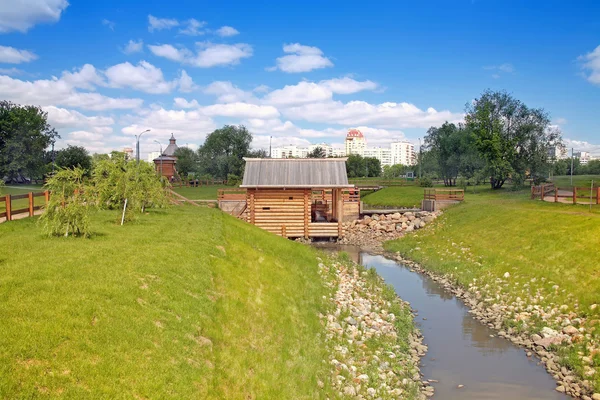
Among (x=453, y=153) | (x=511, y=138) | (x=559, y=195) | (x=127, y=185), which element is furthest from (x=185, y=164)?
(x=127, y=185)

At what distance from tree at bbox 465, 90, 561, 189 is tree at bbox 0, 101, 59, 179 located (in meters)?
60.7

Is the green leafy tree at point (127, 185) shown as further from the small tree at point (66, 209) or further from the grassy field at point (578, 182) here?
the grassy field at point (578, 182)

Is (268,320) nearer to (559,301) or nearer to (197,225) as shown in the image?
(197,225)

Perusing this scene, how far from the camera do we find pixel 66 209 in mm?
14531

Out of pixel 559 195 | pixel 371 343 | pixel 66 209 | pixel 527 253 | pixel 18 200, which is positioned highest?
pixel 66 209

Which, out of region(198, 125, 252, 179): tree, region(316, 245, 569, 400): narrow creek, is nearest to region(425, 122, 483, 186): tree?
region(198, 125, 252, 179): tree

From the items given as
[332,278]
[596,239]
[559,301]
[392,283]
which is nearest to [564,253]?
[596,239]

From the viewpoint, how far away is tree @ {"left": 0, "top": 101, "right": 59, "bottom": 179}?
208 feet

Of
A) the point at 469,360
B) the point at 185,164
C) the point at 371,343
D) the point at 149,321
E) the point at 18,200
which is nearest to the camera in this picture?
the point at 149,321

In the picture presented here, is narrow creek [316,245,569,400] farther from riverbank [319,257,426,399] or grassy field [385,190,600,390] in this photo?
grassy field [385,190,600,390]

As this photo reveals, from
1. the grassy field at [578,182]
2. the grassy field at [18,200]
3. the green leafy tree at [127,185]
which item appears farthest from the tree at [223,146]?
the green leafy tree at [127,185]

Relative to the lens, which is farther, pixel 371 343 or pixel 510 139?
pixel 510 139

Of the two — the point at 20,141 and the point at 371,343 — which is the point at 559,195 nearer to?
the point at 371,343

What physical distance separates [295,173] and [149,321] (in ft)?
91.8
